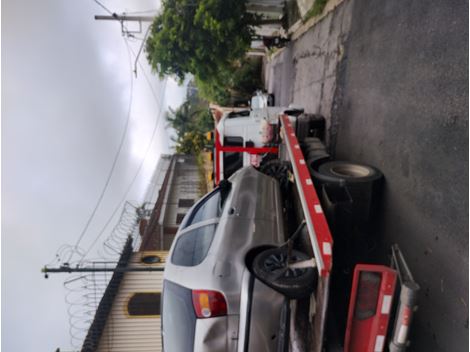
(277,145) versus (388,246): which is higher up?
(277,145)

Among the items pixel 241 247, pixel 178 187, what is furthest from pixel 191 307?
pixel 178 187

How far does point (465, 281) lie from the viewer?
252 cm

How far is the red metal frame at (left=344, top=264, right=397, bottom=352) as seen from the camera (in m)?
2.09

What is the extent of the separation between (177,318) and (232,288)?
27.4 inches

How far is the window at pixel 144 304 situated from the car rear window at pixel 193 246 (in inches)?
167

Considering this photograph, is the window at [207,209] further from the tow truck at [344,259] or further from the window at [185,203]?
the window at [185,203]

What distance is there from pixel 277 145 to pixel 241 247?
177 inches

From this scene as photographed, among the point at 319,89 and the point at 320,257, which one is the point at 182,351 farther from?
the point at 319,89

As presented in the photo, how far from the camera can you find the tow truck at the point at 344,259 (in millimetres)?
2131

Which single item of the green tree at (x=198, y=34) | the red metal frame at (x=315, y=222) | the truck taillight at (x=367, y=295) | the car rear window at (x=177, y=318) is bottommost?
the car rear window at (x=177, y=318)

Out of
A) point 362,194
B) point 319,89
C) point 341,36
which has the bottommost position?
point 362,194

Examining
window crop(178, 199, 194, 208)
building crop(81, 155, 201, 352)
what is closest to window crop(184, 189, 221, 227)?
building crop(81, 155, 201, 352)

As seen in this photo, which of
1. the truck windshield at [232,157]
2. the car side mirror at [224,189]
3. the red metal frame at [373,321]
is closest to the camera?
the red metal frame at [373,321]

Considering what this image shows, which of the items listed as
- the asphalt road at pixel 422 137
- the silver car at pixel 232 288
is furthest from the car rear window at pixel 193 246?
the asphalt road at pixel 422 137
